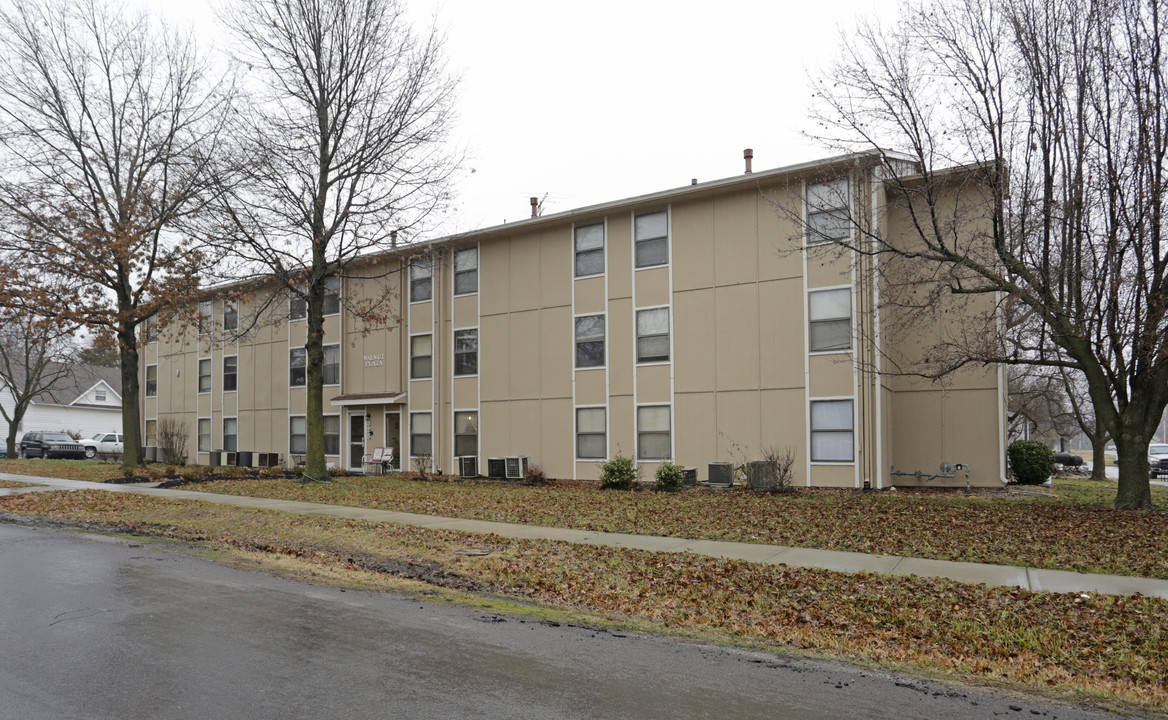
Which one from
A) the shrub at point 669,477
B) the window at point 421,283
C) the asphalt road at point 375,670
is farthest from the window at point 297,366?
the asphalt road at point 375,670

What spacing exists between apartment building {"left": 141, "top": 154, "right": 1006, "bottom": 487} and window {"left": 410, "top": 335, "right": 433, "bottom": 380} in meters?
0.05

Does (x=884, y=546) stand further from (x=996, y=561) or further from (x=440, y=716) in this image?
(x=440, y=716)

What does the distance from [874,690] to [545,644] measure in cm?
255

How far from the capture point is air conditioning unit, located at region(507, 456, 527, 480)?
24439 millimetres

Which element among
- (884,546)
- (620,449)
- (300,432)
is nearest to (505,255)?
(620,449)

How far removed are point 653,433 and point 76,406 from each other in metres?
54.5

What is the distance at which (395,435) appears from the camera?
28344 mm

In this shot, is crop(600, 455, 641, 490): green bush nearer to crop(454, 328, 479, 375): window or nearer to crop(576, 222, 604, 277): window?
crop(576, 222, 604, 277): window

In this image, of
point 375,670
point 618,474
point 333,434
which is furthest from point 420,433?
point 375,670

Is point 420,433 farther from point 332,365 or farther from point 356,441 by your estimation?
point 332,365

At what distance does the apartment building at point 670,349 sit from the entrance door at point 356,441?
8cm

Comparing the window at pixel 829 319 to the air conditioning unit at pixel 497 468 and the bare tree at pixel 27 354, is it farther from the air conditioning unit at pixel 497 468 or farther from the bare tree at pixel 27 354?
the bare tree at pixel 27 354

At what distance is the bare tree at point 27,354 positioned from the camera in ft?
81.3

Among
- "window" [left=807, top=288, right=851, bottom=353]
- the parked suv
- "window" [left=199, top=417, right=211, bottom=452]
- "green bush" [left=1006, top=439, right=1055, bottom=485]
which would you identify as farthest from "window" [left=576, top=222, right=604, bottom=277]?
the parked suv
